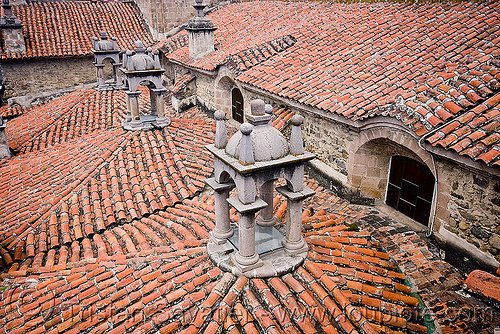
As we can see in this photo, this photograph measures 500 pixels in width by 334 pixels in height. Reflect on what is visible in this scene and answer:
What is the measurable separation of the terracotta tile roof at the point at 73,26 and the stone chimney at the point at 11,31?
34 centimetres

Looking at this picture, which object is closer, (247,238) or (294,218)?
(247,238)

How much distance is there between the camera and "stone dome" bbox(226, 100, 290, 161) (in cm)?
464

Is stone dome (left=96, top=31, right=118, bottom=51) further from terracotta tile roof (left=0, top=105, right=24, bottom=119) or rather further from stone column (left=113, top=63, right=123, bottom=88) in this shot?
terracotta tile roof (left=0, top=105, right=24, bottom=119)

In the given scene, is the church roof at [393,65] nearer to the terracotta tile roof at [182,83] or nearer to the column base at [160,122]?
the terracotta tile roof at [182,83]

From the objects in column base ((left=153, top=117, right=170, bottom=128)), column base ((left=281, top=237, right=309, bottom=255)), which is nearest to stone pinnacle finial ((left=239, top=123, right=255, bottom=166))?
column base ((left=281, top=237, right=309, bottom=255))

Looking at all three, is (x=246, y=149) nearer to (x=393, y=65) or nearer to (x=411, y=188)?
(x=411, y=188)

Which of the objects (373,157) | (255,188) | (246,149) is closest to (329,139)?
(373,157)

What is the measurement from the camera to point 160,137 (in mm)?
10477

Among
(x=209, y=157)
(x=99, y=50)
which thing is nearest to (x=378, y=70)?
(x=209, y=157)

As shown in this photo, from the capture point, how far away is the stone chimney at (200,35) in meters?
15.0

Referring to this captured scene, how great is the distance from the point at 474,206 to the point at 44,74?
22239 mm

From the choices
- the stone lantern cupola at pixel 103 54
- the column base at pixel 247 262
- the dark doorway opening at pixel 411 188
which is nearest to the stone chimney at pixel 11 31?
the stone lantern cupola at pixel 103 54

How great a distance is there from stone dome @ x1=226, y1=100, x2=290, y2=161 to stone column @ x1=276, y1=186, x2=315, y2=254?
58 centimetres

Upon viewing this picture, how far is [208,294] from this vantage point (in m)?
4.67
